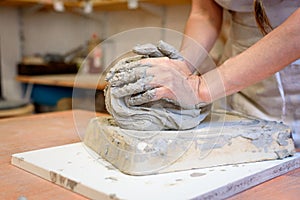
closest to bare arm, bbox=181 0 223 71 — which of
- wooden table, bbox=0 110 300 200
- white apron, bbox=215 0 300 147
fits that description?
white apron, bbox=215 0 300 147

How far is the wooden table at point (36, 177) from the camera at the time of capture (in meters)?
0.57

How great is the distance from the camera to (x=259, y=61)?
27.9 inches

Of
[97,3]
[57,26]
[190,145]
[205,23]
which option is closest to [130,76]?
[190,145]

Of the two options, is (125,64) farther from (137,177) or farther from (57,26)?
(57,26)

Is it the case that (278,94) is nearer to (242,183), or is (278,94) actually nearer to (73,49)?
(242,183)

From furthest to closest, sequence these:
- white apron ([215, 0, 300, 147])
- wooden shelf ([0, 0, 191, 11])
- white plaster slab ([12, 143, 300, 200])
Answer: wooden shelf ([0, 0, 191, 11]), white apron ([215, 0, 300, 147]), white plaster slab ([12, 143, 300, 200])

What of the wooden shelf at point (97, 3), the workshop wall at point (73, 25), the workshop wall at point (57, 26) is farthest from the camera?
the workshop wall at point (73, 25)

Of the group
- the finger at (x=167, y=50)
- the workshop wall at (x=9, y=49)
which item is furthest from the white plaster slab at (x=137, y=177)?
the workshop wall at (x=9, y=49)

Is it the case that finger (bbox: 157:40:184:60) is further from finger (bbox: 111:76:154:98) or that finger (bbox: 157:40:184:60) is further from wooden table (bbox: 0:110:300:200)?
wooden table (bbox: 0:110:300:200)

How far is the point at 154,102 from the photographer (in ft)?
2.28

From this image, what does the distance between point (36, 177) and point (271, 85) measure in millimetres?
593

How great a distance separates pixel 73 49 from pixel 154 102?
2.08 metres

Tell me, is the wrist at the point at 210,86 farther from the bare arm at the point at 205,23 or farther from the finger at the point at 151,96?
the bare arm at the point at 205,23

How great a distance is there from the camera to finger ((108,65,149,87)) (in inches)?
26.2
